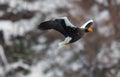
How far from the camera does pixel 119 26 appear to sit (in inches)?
184

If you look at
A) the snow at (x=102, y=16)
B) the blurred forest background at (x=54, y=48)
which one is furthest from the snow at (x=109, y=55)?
the snow at (x=102, y=16)

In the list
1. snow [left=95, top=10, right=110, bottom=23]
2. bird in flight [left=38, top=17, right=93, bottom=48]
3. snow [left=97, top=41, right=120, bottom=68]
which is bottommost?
bird in flight [left=38, top=17, right=93, bottom=48]

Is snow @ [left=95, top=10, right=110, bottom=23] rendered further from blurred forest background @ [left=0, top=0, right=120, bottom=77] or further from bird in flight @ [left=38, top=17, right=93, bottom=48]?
bird in flight @ [left=38, top=17, right=93, bottom=48]

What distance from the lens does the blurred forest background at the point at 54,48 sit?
465 centimetres

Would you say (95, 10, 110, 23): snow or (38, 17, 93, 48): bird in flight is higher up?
(95, 10, 110, 23): snow

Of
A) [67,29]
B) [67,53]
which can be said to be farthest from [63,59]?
[67,29]

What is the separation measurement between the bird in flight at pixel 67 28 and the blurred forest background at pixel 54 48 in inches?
148

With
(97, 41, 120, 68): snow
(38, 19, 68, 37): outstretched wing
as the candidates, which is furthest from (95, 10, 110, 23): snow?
(38, 19, 68, 37): outstretched wing

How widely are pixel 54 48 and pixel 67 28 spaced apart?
165 inches

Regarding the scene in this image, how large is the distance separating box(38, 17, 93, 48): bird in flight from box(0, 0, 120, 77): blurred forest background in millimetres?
3751

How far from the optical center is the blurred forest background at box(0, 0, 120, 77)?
4.65m

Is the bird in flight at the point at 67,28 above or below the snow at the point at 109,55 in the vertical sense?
below

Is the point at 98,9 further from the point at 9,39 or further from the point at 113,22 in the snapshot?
the point at 9,39

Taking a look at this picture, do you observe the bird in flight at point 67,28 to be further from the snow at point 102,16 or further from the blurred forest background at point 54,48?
the snow at point 102,16
